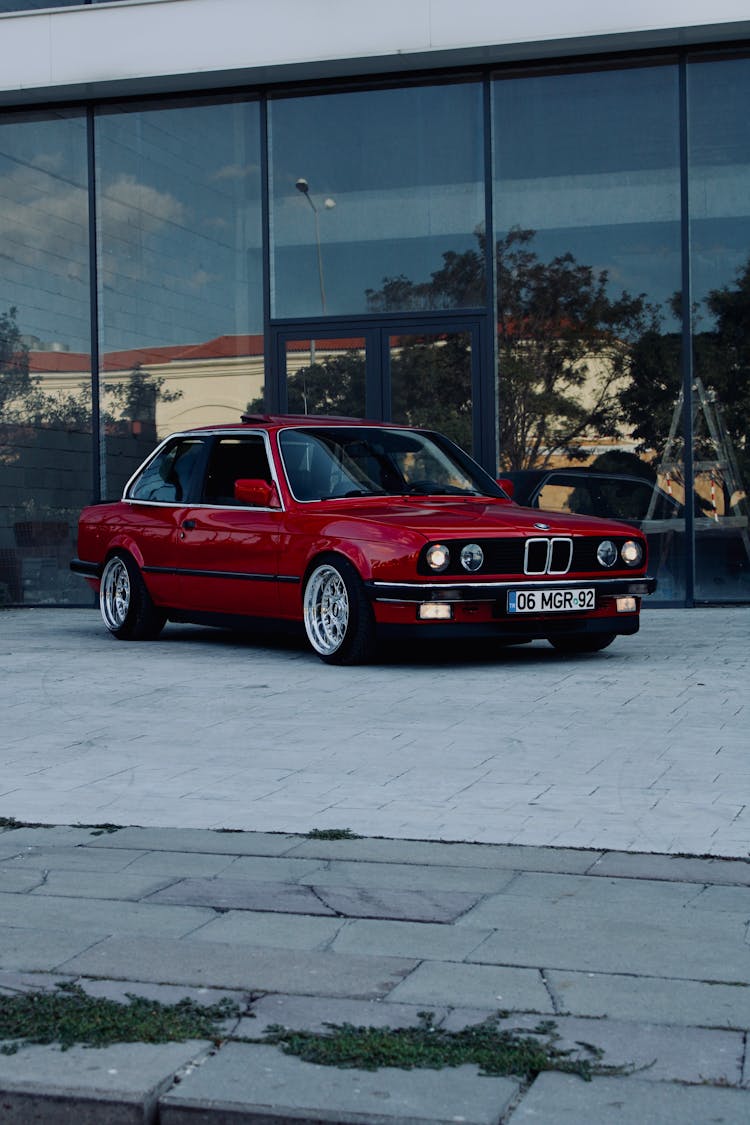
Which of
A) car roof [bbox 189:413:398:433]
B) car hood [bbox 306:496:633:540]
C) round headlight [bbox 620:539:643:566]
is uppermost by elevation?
car roof [bbox 189:413:398:433]

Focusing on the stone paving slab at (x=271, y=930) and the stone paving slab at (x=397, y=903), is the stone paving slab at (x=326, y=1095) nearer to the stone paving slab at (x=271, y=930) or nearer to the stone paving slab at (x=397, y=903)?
the stone paving slab at (x=271, y=930)

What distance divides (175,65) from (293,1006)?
43.1ft

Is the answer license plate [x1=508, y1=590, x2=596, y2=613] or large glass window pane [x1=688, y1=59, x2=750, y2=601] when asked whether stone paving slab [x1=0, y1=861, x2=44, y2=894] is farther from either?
large glass window pane [x1=688, y1=59, x2=750, y2=601]

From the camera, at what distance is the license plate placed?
9711mm

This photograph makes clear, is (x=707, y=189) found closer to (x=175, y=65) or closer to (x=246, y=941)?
(x=175, y=65)

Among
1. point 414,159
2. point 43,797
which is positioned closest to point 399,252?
point 414,159

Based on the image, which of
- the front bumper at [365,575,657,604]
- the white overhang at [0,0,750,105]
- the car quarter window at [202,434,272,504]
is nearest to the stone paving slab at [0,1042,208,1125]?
the front bumper at [365,575,657,604]

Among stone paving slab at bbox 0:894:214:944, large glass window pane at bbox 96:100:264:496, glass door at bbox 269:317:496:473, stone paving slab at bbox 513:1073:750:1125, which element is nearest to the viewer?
stone paving slab at bbox 513:1073:750:1125

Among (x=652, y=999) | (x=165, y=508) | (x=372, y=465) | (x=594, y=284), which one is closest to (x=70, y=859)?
(x=652, y=999)

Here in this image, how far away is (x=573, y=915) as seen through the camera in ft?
13.4

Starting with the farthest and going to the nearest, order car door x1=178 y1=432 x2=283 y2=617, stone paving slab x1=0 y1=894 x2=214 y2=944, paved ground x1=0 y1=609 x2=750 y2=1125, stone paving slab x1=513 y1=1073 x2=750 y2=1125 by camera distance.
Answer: car door x1=178 y1=432 x2=283 y2=617, stone paving slab x1=0 y1=894 x2=214 y2=944, paved ground x1=0 y1=609 x2=750 y2=1125, stone paving slab x1=513 y1=1073 x2=750 y2=1125

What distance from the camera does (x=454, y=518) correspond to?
10000mm

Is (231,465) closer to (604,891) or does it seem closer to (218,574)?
(218,574)

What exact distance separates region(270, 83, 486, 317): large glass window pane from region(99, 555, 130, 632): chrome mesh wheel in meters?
4.37
